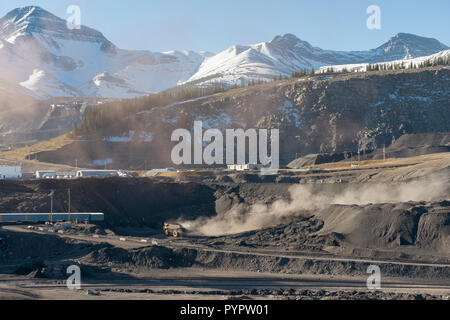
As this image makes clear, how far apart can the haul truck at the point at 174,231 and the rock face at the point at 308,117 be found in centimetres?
7295

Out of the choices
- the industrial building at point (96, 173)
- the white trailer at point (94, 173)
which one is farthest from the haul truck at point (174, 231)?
the white trailer at point (94, 173)

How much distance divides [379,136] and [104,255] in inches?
4290

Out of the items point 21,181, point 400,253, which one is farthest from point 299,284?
point 21,181

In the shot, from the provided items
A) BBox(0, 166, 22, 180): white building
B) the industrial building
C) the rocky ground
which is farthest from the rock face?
the rocky ground

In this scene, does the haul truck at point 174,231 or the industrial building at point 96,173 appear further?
the industrial building at point 96,173

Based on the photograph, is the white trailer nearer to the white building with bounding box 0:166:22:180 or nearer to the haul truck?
the white building with bounding box 0:166:22:180

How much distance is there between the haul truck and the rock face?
72.9 metres

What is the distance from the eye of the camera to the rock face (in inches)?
6240

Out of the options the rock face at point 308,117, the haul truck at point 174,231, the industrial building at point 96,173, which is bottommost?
the haul truck at point 174,231

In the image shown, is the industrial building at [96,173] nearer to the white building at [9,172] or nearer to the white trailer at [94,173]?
the white trailer at [94,173]

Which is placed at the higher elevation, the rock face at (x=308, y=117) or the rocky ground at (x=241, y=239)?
the rock face at (x=308, y=117)

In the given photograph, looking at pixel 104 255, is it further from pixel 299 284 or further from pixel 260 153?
pixel 260 153

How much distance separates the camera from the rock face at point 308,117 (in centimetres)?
15850

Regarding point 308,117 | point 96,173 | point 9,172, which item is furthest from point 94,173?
point 308,117
